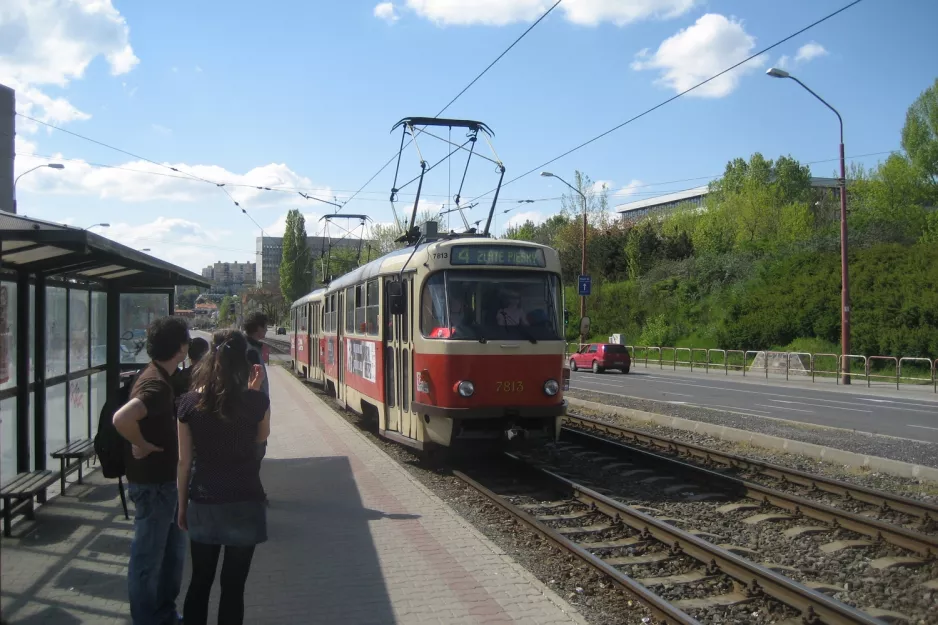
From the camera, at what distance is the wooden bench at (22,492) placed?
668 centimetres

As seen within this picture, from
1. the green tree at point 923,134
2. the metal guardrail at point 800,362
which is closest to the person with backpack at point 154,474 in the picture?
the metal guardrail at point 800,362

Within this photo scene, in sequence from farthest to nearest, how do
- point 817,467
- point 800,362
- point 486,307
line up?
point 800,362 < point 817,467 < point 486,307

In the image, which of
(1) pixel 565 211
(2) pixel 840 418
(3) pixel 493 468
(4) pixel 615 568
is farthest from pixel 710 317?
(4) pixel 615 568

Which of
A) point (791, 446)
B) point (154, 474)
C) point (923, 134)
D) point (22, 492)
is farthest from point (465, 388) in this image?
point (923, 134)

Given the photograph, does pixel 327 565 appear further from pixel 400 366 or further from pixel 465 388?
pixel 400 366

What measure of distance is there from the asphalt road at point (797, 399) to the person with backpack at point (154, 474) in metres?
13.5

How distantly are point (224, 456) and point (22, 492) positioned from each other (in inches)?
147

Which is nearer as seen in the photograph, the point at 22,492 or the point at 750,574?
the point at 750,574

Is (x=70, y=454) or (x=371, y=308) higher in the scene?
(x=371, y=308)

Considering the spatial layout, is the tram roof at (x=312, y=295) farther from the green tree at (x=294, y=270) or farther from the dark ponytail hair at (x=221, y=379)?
the green tree at (x=294, y=270)

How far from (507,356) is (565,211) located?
52217 mm

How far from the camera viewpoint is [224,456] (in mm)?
4098

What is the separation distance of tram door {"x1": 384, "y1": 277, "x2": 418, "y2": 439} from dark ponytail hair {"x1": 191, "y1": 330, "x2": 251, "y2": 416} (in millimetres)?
6274

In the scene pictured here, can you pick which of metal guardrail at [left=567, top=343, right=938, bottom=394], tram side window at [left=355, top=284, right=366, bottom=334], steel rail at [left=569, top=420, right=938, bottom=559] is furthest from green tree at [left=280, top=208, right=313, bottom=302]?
steel rail at [left=569, top=420, right=938, bottom=559]
